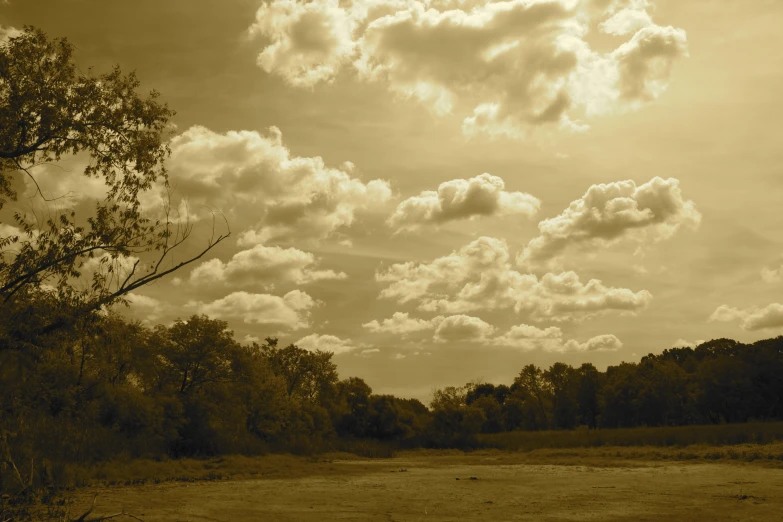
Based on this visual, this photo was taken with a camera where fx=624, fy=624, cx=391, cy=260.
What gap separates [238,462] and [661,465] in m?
25.6

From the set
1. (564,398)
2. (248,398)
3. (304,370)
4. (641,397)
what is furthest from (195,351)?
(564,398)

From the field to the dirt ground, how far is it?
0.10ft

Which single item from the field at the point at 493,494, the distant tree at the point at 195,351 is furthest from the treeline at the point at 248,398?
the field at the point at 493,494

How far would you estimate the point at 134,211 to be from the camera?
46.7ft

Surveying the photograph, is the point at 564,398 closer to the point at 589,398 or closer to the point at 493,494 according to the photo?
the point at 589,398

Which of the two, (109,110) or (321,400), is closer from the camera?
(109,110)

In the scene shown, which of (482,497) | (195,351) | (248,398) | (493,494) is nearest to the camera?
(482,497)

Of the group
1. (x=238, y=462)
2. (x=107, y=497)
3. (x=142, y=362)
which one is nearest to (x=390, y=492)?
(x=107, y=497)

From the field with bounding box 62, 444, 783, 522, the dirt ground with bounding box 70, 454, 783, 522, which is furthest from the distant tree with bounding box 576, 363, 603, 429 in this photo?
the dirt ground with bounding box 70, 454, 783, 522

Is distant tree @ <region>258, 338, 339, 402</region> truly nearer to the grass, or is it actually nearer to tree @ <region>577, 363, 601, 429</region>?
the grass

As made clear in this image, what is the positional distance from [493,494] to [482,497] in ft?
3.73

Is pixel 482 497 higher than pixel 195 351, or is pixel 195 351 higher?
pixel 195 351

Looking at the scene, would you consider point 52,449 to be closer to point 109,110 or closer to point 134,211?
point 134,211

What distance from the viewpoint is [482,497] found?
840 inches
